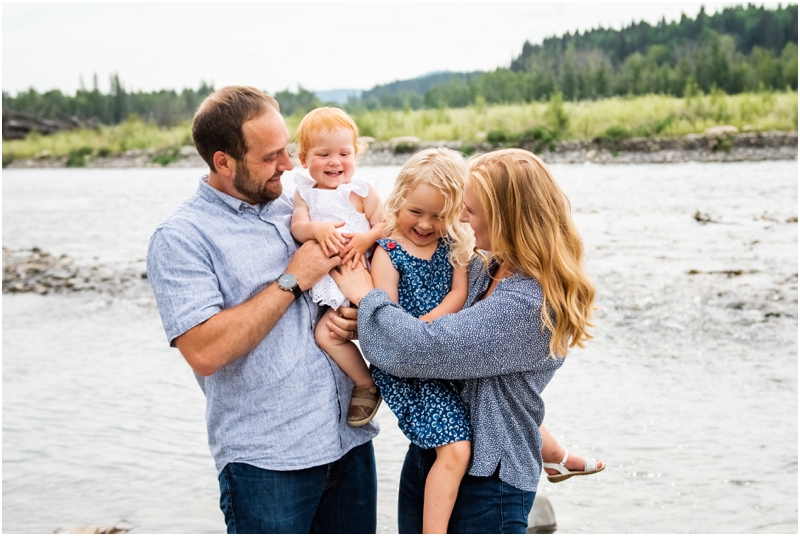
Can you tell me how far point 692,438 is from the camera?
5.16 m

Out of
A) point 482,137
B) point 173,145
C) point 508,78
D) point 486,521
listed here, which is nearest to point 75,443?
point 486,521

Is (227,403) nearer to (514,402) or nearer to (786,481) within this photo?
(514,402)

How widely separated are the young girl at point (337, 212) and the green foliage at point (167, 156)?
120 ft

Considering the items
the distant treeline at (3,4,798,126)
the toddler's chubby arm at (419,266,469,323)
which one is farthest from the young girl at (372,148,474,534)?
the distant treeline at (3,4,798,126)

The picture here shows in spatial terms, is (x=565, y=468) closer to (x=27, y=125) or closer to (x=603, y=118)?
(x=603, y=118)

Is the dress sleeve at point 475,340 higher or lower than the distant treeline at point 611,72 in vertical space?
lower

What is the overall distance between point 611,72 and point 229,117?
4615 centimetres

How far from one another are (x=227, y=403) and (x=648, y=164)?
2305cm

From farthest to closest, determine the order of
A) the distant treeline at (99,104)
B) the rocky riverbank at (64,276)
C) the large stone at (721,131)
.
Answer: the distant treeline at (99,104), the large stone at (721,131), the rocky riverbank at (64,276)

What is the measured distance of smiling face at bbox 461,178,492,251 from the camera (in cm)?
194

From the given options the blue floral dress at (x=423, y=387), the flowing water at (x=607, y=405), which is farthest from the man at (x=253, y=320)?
the flowing water at (x=607, y=405)

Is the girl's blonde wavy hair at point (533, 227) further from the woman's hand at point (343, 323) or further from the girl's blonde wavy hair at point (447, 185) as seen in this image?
the woman's hand at point (343, 323)

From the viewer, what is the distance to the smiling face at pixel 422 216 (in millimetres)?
2107

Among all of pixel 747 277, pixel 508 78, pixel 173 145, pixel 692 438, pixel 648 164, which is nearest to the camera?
pixel 692 438
